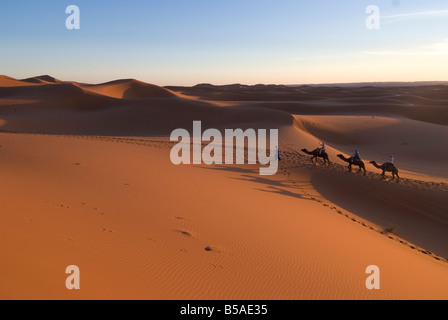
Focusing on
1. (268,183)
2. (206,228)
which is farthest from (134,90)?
(206,228)

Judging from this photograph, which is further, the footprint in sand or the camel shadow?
the camel shadow

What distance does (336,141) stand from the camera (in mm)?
32000

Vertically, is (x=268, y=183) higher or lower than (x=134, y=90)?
lower

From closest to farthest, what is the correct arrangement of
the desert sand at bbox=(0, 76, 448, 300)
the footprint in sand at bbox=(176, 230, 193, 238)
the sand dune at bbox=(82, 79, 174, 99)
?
the desert sand at bbox=(0, 76, 448, 300) → the footprint in sand at bbox=(176, 230, 193, 238) → the sand dune at bbox=(82, 79, 174, 99)

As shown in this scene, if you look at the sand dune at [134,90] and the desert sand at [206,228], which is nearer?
the desert sand at [206,228]

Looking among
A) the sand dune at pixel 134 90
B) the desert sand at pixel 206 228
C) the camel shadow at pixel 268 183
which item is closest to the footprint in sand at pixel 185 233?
the desert sand at pixel 206 228

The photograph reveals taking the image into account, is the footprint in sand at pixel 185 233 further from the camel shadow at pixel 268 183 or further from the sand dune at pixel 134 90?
the sand dune at pixel 134 90

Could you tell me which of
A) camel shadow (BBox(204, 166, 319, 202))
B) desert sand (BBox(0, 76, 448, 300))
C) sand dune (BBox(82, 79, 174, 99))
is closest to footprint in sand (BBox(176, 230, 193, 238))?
desert sand (BBox(0, 76, 448, 300))

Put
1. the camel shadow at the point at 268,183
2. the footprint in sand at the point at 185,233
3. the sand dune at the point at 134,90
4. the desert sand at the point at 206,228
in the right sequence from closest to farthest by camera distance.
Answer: the desert sand at the point at 206,228 → the footprint in sand at the point at 185,233 → the camel shadow at the point at 268,183 → the sand dune at the point at 134,90

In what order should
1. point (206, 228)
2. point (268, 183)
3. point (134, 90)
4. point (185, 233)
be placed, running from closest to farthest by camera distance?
1. point (185, 233)
2. point (206, 228)
3. point (268, 183)
4. point (134, 90)

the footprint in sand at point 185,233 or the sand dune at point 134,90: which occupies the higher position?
the sand dune at point 134,90

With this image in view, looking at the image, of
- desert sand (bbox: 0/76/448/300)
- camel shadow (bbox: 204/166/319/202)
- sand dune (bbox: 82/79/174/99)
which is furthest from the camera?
sand dune (bbox: 82/79/174/99)

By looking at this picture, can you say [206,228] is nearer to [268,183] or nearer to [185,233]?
[185,233]

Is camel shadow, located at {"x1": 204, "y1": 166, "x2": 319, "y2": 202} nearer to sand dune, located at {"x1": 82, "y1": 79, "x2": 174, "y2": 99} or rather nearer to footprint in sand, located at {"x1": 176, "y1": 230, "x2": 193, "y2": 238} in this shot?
footprint in sand, located at {"x1": 176, "y1": 230, "x2": 193, "y2": 238}
